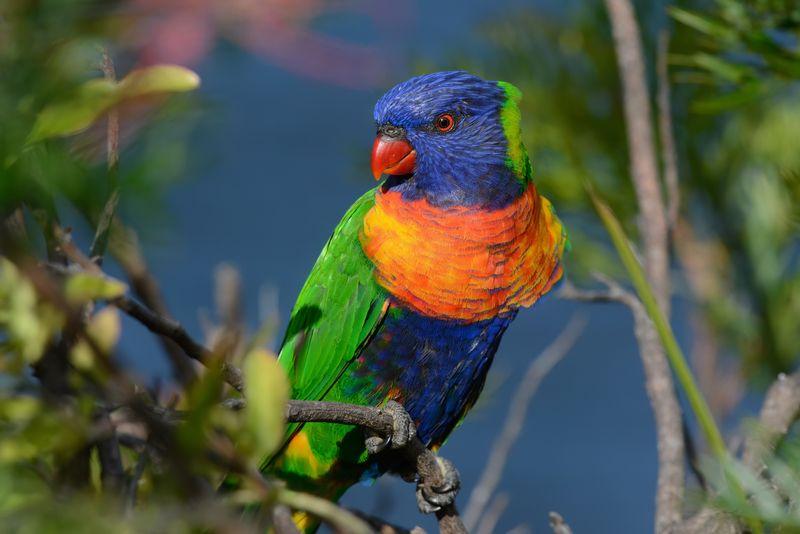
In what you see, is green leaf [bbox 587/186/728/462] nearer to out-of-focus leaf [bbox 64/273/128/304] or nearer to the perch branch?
the perch branch

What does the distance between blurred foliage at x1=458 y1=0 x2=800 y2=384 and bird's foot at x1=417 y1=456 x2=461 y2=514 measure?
603 millimetres

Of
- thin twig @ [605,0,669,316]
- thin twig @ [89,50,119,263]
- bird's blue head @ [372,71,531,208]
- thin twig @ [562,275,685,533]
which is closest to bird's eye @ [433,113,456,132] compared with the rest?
bird's blue head @ [372,71,531,208]

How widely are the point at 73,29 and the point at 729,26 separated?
965 mm

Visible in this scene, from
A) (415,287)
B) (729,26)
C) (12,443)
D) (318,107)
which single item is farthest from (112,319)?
(318,107)

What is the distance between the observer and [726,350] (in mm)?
1655

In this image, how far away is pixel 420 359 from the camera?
1.38m

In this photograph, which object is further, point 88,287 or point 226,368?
point 226,368

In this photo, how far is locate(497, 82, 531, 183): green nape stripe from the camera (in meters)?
1.39

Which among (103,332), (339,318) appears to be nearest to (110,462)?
(103,332)

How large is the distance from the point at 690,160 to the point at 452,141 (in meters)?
0.51

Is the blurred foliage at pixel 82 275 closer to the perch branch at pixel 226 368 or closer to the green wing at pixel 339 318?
the perch branch at pixel 226 368

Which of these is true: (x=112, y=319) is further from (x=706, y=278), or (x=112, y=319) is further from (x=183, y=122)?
(x=706, y=278)

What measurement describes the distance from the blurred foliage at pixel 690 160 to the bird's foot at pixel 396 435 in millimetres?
624

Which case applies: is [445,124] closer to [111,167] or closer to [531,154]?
[531,154]
